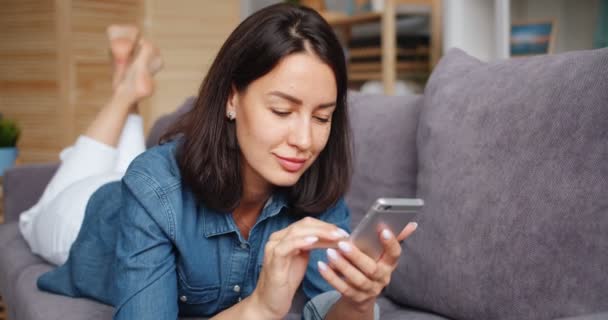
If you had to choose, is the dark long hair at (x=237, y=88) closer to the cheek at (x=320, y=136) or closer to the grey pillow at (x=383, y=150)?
the cheek at (x=320, y=136)

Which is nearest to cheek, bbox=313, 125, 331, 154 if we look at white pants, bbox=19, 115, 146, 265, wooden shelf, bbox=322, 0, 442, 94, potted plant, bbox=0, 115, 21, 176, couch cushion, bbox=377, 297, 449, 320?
couch cushion, bbox=377, 297, 449, 320

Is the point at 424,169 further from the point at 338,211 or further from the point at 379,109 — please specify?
the point at 379,109

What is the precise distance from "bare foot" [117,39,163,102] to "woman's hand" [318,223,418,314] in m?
1.48

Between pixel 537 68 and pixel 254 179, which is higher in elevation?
pixel 537 68

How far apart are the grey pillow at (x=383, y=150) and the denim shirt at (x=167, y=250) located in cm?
26

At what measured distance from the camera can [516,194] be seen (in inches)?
43.6

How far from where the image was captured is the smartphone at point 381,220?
0.77 meters

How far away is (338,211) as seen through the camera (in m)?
1.32

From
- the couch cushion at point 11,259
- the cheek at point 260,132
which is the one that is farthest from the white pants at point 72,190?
the cheek at point 260,132

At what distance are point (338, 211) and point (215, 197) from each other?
0.30 metres

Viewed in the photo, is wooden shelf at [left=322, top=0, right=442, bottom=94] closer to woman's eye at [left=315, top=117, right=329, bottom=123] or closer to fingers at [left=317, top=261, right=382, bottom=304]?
woman's eye at [left=315, top=117, right=329, bottom=123]

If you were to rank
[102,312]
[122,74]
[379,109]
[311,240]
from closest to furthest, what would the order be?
[311,240], [102,312], [379,109], [122,74]

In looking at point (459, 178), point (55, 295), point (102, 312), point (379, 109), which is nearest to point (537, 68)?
point (459, 178)

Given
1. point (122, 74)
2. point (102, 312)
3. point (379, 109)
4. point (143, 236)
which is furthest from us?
point (122, 74)
